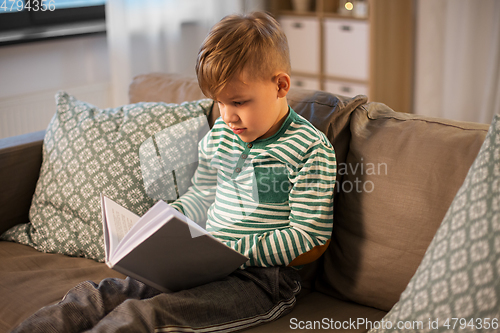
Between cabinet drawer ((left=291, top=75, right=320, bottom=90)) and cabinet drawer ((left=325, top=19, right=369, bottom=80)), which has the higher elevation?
cabinet drawer ((left=325, top=19, right=369, bottom=80))

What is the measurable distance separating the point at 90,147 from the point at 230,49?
1.76ft

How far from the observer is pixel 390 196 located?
98 centimetres

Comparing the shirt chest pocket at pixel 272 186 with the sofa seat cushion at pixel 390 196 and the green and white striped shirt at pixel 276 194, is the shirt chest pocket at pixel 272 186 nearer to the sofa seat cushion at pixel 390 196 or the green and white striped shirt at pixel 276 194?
the green and white striped shirt at pixel 276 194

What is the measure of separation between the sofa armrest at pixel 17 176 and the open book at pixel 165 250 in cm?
55

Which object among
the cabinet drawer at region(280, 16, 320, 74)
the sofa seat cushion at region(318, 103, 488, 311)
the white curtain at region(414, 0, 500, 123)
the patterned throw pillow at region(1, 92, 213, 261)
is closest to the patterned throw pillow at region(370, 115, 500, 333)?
the sofa seat cushion at region(318, 103, 488, 311)

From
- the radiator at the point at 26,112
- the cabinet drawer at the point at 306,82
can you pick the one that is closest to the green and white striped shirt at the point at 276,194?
the radiator at the point at 26,112

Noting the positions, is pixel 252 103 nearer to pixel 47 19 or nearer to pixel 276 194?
pixel 276 194

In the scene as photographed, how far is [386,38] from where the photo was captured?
9.45 ft

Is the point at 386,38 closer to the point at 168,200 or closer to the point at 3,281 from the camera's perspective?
the point at 168,200

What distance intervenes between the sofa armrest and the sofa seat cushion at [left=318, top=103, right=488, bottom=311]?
888mm

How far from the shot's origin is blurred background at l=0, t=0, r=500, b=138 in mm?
2451

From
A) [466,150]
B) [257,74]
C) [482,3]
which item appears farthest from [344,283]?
[482,3]

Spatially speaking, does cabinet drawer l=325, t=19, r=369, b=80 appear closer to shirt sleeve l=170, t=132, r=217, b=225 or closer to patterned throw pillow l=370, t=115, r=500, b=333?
shirt sleeve l=170, t=132, r=217, b=225

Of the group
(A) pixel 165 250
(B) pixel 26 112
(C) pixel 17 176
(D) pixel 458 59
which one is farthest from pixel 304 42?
(A) pixel 165 250
